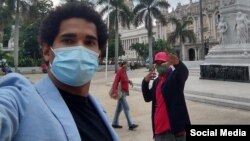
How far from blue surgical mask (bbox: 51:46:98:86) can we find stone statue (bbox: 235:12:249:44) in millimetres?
19572

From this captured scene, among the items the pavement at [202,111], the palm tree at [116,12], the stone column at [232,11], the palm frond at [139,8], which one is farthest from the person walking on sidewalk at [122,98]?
the palm frond at [139,8]

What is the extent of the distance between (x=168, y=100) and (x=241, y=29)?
57.0ft

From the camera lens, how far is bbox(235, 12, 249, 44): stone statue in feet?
65.0

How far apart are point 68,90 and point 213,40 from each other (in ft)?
233

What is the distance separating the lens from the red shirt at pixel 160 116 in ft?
13.1

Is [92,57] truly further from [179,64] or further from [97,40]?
[179,64]

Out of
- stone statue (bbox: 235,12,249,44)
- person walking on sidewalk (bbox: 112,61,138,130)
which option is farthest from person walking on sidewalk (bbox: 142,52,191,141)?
stone statue (bbox: 235,12,249,44)

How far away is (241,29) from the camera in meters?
19.8

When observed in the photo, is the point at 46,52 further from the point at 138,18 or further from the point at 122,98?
the point at 138,18

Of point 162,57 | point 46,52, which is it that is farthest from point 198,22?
point 46,52

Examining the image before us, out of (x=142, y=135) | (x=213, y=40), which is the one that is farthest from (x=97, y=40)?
(x=213, y=40)

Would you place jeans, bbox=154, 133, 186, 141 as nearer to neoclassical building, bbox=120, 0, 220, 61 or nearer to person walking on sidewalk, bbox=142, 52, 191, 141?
person walking on sidewalk, bbox=142, 52, 191, 141

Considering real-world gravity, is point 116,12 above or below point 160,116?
above

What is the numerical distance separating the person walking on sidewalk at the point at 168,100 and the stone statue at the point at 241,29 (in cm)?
1700
